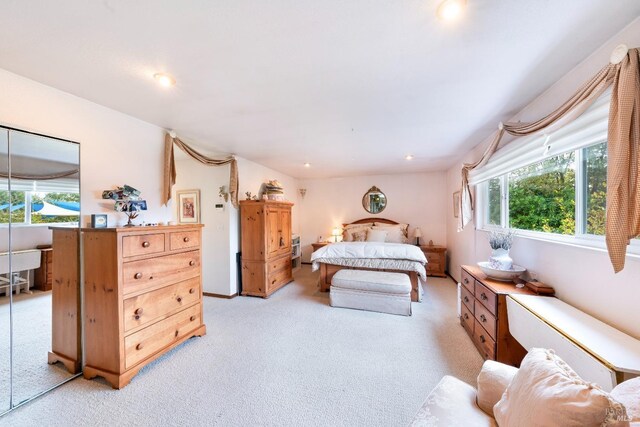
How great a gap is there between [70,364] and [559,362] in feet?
10.9

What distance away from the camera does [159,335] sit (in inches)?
84.7

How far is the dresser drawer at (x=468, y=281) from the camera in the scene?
8.11 ft

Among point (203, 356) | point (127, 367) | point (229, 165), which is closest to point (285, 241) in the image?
point (229, 165)

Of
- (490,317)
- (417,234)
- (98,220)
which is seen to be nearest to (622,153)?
(490,317)

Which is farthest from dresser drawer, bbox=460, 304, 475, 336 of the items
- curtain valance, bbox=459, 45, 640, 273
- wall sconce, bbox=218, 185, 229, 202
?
wall sconce, bbox=218, 185, 229, 202

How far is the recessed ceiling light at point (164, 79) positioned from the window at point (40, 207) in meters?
1.24

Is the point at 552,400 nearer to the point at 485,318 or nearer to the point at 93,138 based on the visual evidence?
the point at 485,318

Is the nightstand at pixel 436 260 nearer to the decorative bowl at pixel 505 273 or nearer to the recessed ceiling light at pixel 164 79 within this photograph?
the decorative bowl at pixel 505 273

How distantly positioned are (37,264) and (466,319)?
161 inches

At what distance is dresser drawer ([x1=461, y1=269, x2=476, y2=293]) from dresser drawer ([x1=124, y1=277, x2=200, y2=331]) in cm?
298

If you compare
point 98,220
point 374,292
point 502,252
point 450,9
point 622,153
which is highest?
point 450,9

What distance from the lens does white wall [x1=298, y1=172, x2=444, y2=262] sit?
5.52m

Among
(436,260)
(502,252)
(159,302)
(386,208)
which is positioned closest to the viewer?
(159,302)

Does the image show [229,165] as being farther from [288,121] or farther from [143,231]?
[143,231]
